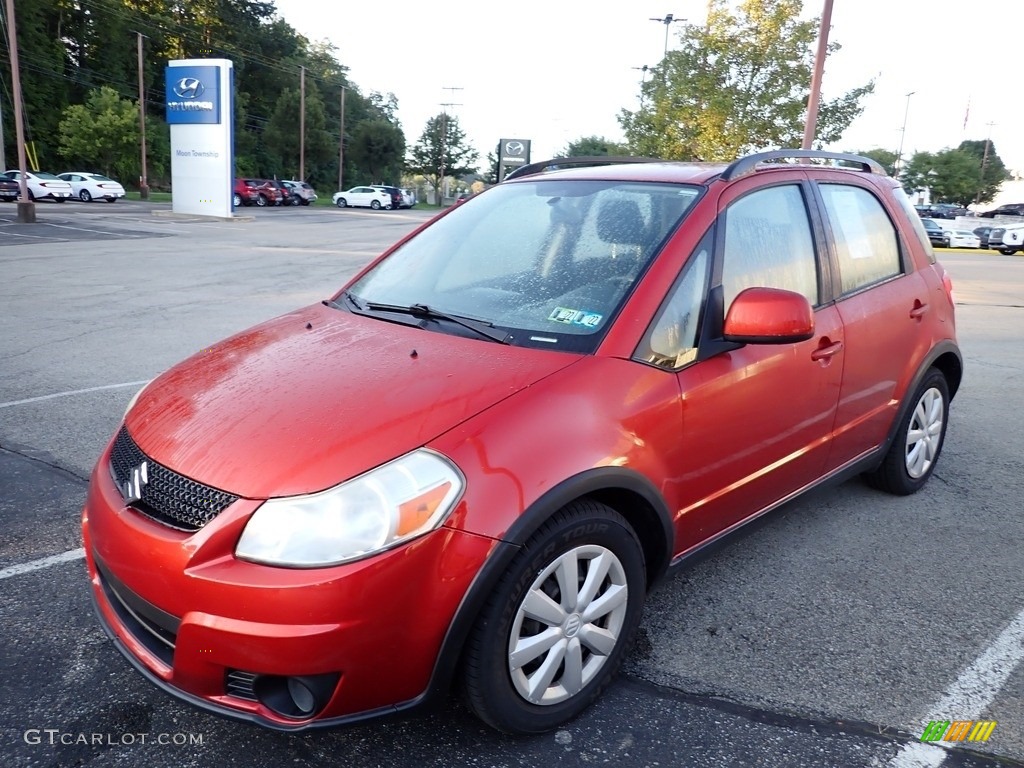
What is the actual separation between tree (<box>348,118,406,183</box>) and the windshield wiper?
70541 mm

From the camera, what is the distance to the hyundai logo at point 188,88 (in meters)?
30.7

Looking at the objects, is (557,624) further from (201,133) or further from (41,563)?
(201,133)

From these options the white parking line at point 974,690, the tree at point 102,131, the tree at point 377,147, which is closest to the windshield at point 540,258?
the white parking line at point 974,690

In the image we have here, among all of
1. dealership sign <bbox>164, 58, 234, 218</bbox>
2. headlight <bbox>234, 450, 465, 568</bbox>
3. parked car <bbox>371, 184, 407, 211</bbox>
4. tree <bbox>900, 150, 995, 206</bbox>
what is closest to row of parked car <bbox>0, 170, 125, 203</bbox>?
dealership sign <bbox>164, 58, 234, 218</bbox>

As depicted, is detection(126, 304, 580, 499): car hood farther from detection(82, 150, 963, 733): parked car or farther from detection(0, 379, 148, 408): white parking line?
detection(0, 379, 148, 408): white parking line

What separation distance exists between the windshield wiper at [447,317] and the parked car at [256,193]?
48031 millimetres

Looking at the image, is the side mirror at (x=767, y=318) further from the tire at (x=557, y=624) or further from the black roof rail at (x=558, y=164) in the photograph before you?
the black roof rail at (x=558, y=164)

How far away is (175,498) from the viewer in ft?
7.20

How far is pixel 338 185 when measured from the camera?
227 feet

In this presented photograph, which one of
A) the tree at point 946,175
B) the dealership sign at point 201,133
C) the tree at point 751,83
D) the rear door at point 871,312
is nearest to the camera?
the rear door at point 871,312

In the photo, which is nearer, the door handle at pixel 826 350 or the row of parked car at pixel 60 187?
the door handle at pixel 826 350

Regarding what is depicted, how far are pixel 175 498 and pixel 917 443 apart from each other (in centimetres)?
369

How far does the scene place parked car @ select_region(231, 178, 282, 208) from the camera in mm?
47812

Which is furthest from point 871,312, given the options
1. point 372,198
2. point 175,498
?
point 372,198
